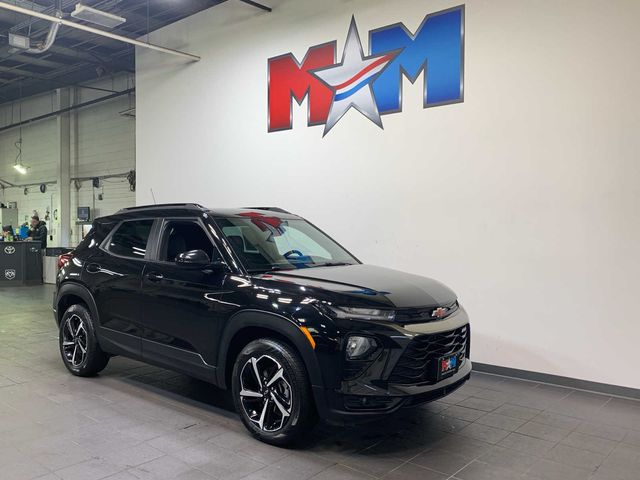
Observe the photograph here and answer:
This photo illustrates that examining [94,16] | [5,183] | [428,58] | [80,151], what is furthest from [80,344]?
[5,183]

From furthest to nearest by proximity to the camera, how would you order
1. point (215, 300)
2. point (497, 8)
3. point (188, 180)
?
point (188, 180)
point (497, 8)
point (215, 300)

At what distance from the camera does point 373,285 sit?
135 inches

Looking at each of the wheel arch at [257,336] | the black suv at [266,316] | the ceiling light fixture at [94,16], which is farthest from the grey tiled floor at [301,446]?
the ceiling light fixture at [94,16]

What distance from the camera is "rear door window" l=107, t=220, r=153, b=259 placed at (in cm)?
448

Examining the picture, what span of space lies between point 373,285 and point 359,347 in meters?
0.49

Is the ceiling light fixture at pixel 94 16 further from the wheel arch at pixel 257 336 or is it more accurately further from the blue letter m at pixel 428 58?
the wheel arch at pixel 257 336

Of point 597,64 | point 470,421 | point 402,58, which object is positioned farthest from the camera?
point 402,58

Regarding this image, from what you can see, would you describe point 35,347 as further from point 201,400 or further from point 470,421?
point 470,421

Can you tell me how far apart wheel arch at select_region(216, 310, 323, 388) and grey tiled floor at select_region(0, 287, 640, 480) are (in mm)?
502

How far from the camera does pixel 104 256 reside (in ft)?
15.6

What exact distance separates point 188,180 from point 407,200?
13.4 feet

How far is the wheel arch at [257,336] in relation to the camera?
3.18 meters

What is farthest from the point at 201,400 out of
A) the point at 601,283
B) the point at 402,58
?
the point at 402,58

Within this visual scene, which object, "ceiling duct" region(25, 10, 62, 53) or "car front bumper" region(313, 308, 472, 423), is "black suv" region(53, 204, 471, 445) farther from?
"ceiling duct" region(25, 10, 62, 53)
